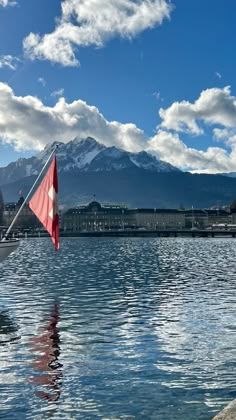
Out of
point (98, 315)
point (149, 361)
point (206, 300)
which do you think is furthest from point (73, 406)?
point (206, 300)

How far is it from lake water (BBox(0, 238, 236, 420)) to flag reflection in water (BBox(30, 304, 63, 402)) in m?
0.04

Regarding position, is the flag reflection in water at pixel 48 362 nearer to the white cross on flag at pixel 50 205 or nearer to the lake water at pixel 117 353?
the lake water at pixel 117 353

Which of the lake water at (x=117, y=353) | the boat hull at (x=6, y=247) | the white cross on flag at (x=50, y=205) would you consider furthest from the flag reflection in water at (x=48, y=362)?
the boat hull at (x=6, y=247)

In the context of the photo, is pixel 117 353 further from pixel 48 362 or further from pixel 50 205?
pixel 50 205

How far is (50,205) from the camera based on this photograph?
1160 inches

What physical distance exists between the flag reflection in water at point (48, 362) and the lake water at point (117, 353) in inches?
1.6

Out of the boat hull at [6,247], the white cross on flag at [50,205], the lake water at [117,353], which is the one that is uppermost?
the white cross on flag at [50,205]

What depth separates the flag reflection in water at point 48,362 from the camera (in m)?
18.8

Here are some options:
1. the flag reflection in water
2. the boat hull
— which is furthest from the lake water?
the boat hull

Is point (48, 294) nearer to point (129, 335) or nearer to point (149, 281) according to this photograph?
point (149, 281)

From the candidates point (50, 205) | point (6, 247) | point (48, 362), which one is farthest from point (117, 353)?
point (6, 247)

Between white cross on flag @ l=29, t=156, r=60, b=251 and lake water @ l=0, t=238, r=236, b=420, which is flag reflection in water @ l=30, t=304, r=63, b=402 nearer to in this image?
lake water @ l=0, t=238, r=236, b=420

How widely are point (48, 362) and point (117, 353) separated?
134 inches

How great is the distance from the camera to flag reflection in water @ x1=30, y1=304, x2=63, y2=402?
1877 cm
